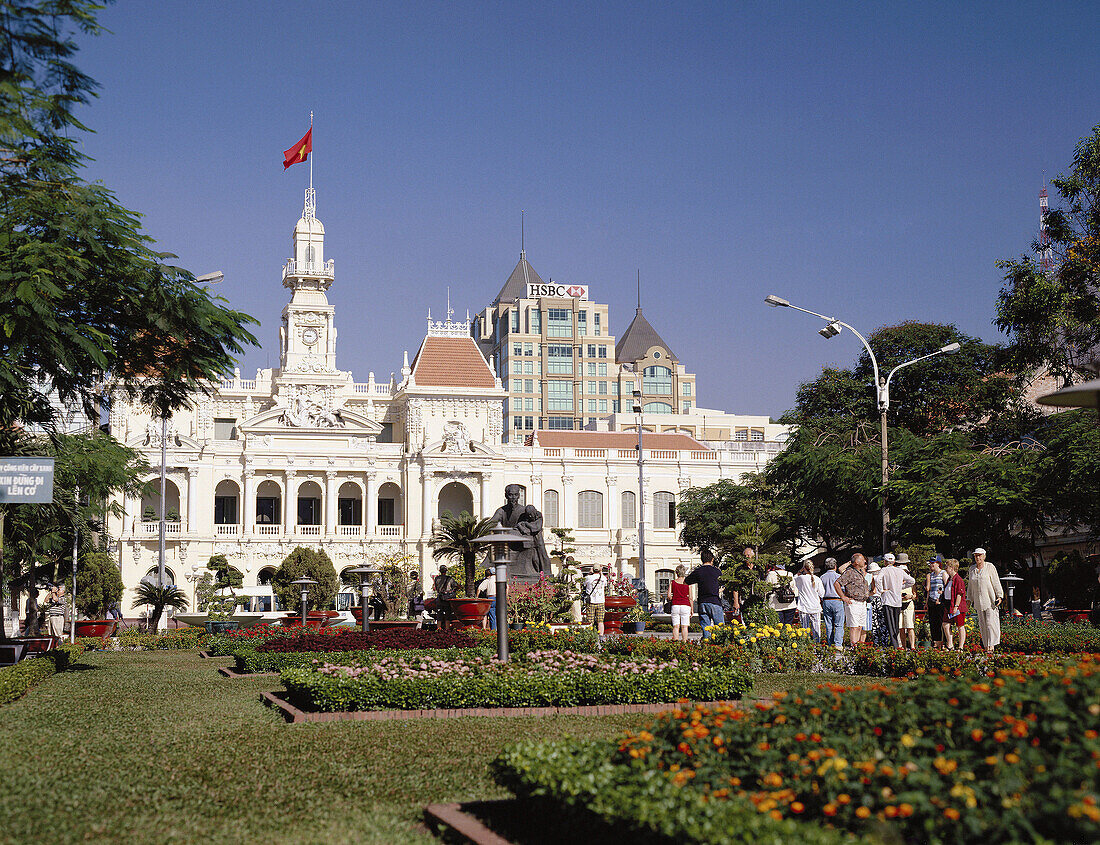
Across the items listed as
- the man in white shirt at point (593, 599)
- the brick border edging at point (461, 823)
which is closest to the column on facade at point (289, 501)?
the man in white shirt at point (593, 599)

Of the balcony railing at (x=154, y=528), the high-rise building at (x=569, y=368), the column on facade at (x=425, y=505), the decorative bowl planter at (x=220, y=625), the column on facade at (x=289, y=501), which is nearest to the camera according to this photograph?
the decorative bowl planter at (x=220, y=625)

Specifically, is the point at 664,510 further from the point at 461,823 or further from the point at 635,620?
the point at 461,823

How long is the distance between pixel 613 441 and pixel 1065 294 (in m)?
47.4

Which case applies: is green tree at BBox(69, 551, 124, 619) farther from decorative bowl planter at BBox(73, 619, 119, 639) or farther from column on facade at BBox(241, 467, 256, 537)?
decorative bowl planter at BBox(73, 619, 119, 639)

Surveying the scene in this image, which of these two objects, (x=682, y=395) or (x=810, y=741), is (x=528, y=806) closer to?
(x=810, y=741)

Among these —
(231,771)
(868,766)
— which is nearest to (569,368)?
(231,771)

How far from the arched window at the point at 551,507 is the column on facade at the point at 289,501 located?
49.6 ft

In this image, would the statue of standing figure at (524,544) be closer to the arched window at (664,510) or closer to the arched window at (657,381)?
the arched window at (664,510)

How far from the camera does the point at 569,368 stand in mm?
114375

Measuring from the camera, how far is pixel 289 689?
42.7 feet

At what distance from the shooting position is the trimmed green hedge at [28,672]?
538 inches

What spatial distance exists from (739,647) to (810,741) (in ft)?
37.9

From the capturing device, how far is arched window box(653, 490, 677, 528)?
72250mm

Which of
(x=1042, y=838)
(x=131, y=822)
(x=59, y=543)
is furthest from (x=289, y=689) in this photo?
(x=59, y=543)
